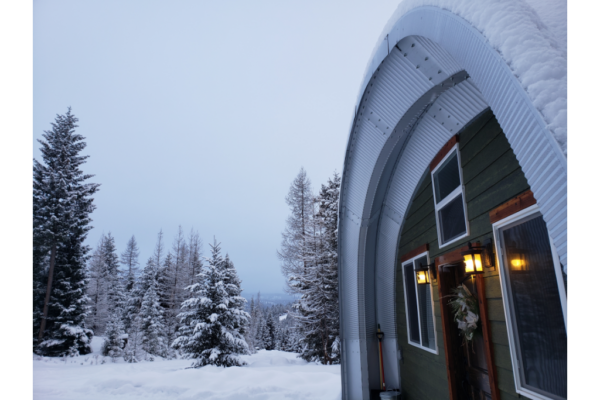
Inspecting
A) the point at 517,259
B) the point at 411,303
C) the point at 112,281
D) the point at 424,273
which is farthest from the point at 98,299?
the point at 517,259

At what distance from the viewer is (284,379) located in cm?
750

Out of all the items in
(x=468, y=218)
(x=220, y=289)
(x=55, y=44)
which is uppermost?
(x=55, y=44)

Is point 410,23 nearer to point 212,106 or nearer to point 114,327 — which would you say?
point 114,327

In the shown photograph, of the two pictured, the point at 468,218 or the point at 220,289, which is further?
the point at 220,289

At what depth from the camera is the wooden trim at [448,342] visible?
140 inches

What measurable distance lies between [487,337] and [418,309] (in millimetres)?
1750

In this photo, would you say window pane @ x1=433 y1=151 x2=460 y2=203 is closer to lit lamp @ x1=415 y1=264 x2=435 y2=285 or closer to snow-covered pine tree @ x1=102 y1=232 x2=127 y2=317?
lit lamp @ x1=415 y1=264 x2=435 y2=285

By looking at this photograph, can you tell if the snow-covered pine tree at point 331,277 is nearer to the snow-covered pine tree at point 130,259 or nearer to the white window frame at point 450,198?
the white window frame at point 450,198

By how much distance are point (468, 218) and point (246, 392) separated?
5.40 meters

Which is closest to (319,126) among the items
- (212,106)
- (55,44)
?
(212,106)

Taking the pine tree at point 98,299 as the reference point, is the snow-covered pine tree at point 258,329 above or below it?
below

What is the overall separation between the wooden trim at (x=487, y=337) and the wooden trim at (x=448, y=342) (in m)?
0.76

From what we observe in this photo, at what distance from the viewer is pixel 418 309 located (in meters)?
4.57

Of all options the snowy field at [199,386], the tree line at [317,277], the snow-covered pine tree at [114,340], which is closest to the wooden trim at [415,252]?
the snowy field at [199,386]
